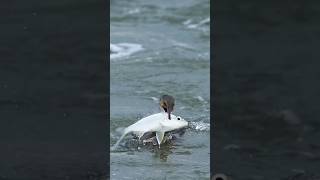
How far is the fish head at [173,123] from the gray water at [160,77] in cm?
6

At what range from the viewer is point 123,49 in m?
7.78
